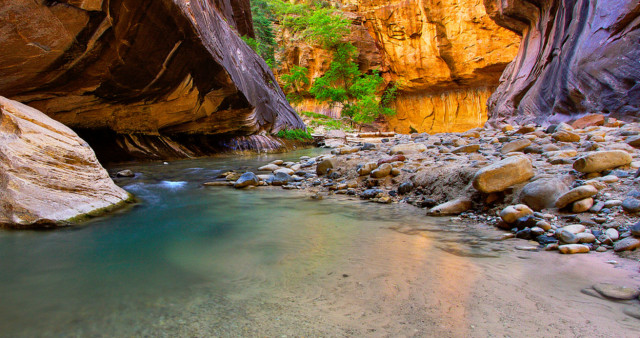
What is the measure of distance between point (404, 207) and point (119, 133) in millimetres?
6617

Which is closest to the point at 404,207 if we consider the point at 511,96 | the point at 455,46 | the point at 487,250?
the point at 487,250

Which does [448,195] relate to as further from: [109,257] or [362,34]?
[362,34]

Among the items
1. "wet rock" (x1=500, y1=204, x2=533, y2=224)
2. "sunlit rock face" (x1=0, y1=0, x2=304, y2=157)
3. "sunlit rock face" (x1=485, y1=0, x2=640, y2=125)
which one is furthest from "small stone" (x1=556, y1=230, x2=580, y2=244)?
"sunlit rock face" (x1=485, y1=0, x2=640, y2=125)

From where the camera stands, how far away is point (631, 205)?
6.55ft

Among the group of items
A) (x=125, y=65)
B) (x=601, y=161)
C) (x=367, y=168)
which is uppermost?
(x=125, y=65)

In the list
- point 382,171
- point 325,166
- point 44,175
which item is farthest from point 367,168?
point 44,175

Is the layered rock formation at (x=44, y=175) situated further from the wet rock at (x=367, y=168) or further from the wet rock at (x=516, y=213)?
the wet rock at (x=516, y=213)

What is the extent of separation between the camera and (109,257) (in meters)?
1.96

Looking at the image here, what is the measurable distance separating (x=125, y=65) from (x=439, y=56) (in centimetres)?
1848

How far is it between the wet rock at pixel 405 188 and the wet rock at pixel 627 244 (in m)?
1.89

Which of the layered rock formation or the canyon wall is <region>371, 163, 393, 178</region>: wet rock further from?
the canyon wall

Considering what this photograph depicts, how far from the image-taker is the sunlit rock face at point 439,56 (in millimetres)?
17656

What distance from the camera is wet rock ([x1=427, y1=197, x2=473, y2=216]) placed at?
2781 millimetres

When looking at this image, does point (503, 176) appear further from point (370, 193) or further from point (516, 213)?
point (370, 193)
